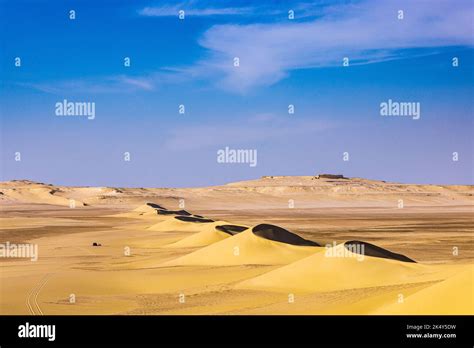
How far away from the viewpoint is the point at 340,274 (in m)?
17.9

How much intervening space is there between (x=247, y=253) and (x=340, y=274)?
720 centimetres

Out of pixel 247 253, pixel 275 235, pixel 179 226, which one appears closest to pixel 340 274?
pixel 247 253

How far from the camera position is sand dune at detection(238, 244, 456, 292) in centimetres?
1717

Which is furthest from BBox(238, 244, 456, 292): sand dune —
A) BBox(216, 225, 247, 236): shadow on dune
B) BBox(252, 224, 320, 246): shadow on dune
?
BBox(216, 225, 247, 236): shadow on dune

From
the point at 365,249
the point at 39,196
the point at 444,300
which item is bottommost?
the point at 444,300

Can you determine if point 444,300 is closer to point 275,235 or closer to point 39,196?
point 275,235

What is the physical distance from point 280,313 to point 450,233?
29.0 m

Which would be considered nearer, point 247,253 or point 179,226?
point 247,253

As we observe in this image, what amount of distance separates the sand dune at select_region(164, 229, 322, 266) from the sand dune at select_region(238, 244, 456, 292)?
4732 millimetres

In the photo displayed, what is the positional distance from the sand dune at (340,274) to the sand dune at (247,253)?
473cm

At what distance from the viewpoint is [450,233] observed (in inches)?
1586

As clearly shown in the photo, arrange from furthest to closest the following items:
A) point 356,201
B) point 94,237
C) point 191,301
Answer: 1. point 356,201
2. point 94,237
3. point 191,301
